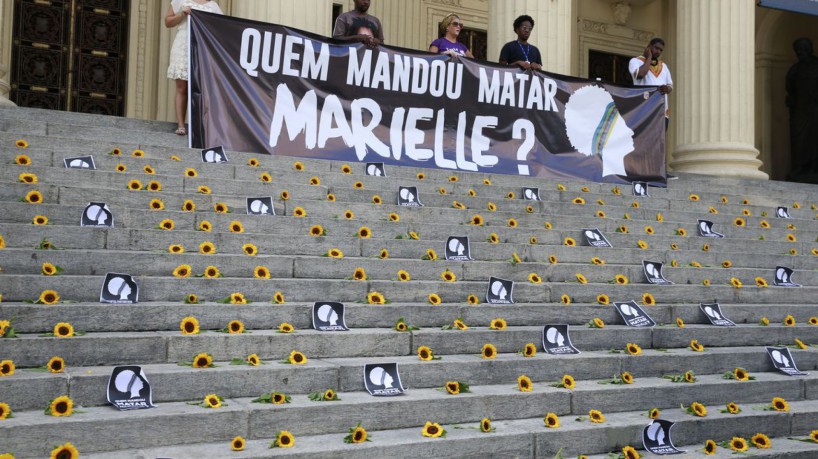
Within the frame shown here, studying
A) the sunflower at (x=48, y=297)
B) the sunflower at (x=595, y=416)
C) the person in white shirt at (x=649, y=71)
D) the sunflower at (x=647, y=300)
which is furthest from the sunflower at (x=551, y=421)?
the person in white shirt at (x=649, y=71)

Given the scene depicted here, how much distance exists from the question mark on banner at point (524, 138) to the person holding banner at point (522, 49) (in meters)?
0.73

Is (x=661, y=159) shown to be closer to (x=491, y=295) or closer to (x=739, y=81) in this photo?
(x=739, y=81)

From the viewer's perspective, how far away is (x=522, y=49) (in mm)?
10555

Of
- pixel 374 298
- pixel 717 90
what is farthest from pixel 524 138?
pixel 374 298

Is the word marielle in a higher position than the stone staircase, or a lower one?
higher

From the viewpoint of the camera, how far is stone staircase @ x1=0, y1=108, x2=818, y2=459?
163 inches

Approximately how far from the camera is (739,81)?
1338cm

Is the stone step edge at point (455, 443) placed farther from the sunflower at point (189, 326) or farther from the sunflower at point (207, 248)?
the sunflower at point (207, 248)

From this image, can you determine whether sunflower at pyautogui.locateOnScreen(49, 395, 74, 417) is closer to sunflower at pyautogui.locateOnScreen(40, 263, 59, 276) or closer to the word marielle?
sunflower at pyautogui.locateOnScreen(40, 263, 59, 276)

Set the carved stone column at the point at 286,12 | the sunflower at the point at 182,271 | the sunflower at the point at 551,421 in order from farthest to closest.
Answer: the carved stone column at the point at 286,12 < the sunflower at the point at 182,271 < the sunflower at the point at 551,421

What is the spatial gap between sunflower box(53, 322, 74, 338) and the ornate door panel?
10.6m

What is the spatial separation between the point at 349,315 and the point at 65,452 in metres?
2.26

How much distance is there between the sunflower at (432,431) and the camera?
4.28 metres

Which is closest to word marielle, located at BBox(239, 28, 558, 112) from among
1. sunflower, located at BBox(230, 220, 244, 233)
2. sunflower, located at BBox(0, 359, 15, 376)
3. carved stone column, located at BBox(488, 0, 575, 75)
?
carved stone column, located at BBox(488, 0, 575, 75)
